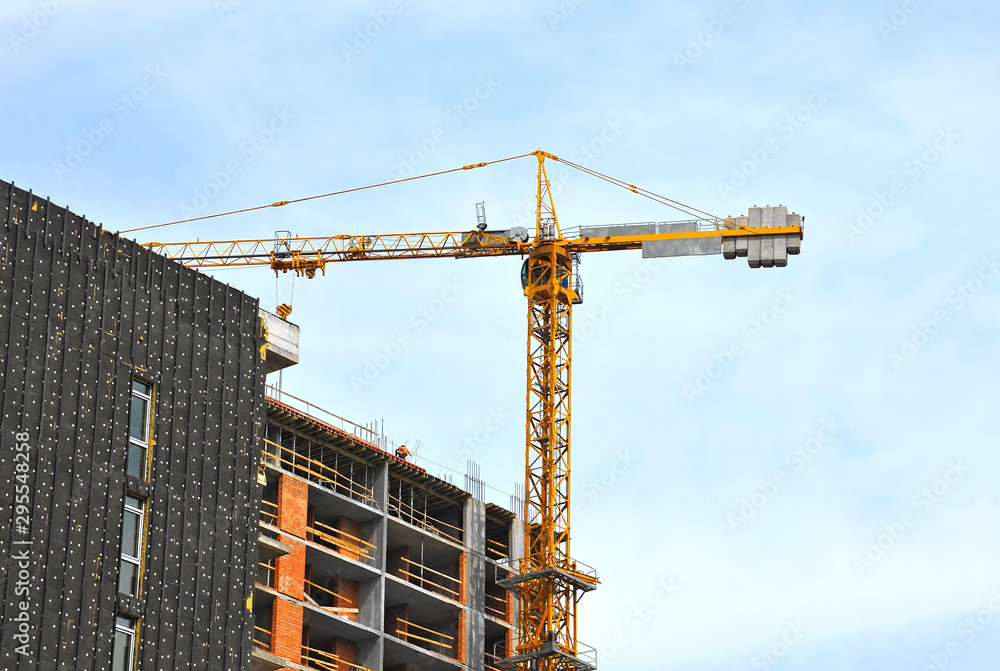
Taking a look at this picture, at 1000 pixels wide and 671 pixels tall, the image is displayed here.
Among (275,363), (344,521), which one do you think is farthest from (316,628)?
(275,363)

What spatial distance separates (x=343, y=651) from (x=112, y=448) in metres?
29.6

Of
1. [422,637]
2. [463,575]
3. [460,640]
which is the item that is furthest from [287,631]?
[463,575]

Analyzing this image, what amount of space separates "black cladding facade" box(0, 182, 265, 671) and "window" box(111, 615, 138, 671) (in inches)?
11.0

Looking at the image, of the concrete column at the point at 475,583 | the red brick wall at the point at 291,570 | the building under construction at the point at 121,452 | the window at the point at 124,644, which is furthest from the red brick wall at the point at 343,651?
the window at the point at 124,644

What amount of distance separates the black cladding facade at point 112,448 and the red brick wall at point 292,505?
61.3 ft

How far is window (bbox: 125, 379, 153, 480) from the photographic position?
204 feet

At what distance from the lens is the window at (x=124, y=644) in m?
59.7

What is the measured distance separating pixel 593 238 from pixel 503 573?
1952 centimetres

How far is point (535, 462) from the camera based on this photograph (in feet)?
333

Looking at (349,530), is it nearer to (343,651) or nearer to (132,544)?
(343,651)

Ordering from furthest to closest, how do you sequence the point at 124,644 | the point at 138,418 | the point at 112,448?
the point at 138,418, the point at 112,448, the point at 124,644

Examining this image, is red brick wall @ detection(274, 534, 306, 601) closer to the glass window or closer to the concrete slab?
the concrete slab

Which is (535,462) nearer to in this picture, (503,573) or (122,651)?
(503,573)

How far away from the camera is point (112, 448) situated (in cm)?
6125
